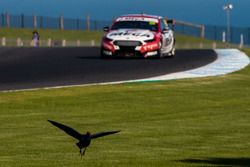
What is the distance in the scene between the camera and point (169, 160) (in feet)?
37.1

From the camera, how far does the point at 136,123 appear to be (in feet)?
53.7

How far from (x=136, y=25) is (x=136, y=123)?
748 inches

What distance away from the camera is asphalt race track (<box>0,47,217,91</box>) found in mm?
24572

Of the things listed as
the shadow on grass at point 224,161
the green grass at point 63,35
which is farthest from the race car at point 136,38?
the green grass at point 63,35

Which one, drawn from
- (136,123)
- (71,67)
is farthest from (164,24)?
(136,123)

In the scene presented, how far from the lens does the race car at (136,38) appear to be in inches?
1328

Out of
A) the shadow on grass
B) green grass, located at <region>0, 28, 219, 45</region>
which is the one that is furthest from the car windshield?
green grass, located at <region>0, 28, 219, 45</region>

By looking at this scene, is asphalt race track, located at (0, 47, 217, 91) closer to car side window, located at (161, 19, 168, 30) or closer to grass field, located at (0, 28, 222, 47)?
car side window, located at (161, 19, 168, 30)

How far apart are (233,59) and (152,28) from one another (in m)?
2.96

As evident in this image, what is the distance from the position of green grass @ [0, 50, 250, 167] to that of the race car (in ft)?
25.9

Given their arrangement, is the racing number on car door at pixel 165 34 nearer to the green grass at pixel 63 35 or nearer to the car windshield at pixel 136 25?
the car windshield at pixel 136 25

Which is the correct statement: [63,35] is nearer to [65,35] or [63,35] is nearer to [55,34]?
[65,35]

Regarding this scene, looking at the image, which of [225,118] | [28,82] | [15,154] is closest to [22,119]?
[225,118]

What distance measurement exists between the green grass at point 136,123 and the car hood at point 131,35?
7808mm
